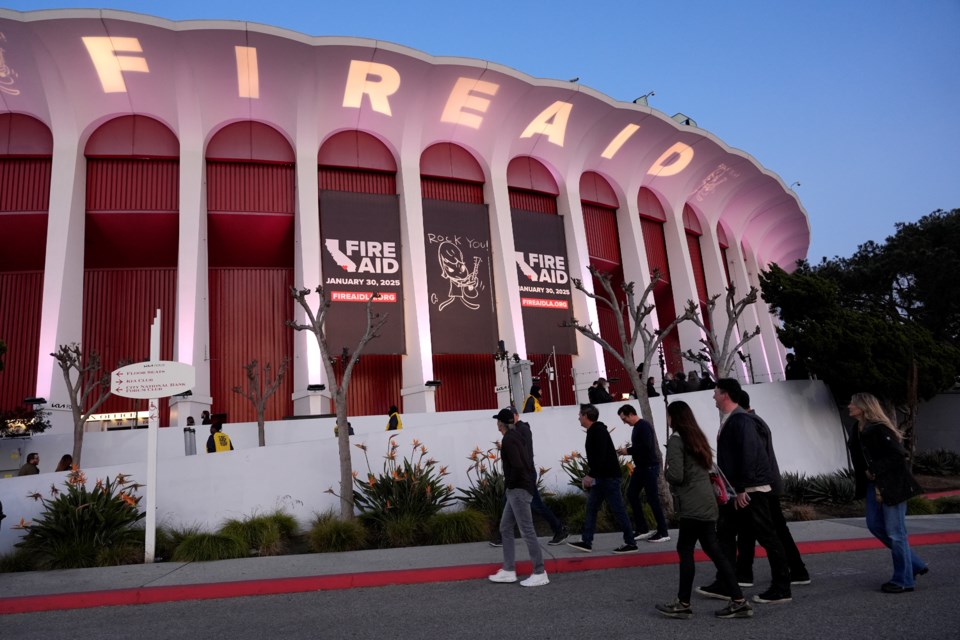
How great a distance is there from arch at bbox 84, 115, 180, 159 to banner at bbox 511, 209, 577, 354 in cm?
1314

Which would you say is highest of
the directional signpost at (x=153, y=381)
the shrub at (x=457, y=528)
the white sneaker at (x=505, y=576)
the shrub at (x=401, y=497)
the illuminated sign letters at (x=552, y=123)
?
the illuminated sign letters at (x=552, y=123)

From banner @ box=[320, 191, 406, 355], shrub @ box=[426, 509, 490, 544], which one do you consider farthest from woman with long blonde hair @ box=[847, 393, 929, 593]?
banner @ box=[320, 191, 406, 355]

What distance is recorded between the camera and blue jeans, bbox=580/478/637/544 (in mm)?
6641

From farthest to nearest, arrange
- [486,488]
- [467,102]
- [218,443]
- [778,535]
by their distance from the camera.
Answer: [467,102], [218,443], [486,488], [778,535]

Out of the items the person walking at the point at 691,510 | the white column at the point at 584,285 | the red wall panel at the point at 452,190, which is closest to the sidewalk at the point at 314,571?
the person walking at the point at 691,510

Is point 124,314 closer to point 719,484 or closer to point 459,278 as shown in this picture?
point 459,278

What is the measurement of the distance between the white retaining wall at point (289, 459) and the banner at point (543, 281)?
9784 millimetres

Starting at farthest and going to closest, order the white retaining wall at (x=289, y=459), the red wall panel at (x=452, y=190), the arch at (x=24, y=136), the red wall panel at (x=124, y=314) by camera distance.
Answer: the red wall panel at (x=452, y=190), the red wall panel at (x=124, y=314), the arch at (x=24, y=136), the white retaining wall at (x=289, y=459)

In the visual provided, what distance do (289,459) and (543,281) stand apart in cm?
1643

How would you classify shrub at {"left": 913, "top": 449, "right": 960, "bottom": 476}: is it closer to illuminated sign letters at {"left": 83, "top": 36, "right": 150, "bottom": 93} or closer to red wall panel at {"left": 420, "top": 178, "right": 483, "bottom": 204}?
red wall panel at {"left": 420, "top": 178, "right": 483, "bottom": 204}

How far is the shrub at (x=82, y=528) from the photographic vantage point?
7.69 metres

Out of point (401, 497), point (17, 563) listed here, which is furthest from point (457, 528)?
point (17, 563)

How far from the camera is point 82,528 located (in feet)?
26.5

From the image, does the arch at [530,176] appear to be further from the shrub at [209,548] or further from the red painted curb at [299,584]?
the red painted curb at [299,584]
